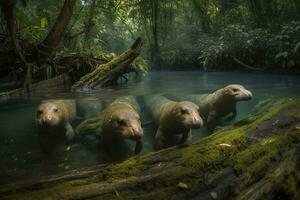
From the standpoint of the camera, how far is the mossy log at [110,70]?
11.6 metres

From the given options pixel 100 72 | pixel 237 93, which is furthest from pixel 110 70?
pixel 237 93

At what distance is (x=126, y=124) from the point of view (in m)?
4.83

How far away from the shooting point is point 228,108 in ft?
23.5

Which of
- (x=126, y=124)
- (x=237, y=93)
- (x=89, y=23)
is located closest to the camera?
(x=126, y=124)

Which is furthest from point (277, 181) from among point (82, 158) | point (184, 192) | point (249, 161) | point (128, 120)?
point (82, 158)

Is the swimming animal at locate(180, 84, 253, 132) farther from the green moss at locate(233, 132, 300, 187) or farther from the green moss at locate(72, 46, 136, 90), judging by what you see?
the green moss at locate(72, 46, 136, 90)

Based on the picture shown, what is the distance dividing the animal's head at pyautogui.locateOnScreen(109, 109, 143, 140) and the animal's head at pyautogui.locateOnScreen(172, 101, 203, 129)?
0.64 m

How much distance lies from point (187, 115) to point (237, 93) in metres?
1.88

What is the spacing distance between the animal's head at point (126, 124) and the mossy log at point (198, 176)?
4.08ft

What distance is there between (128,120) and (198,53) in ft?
63.1

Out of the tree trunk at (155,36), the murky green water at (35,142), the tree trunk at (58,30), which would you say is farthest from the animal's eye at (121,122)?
the tree trunk at (155,36)

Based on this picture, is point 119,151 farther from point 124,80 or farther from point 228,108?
point 124,80

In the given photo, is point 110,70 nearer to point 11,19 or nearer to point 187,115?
point 11,19

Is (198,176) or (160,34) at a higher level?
(160,34)
